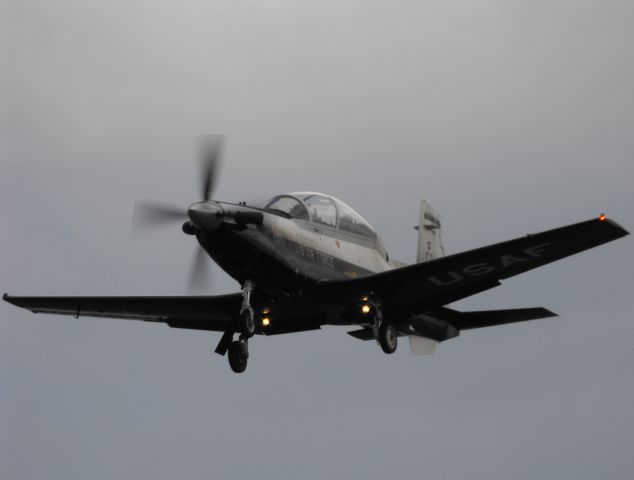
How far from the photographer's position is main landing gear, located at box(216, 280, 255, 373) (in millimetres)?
22156

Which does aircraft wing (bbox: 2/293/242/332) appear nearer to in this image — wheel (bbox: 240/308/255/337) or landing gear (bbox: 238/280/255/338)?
landing gear (bbox: 238/280/255/338)

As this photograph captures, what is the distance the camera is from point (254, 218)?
71.3 feet

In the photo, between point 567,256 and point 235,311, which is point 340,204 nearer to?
point 235,311

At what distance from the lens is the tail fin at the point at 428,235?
29438mm

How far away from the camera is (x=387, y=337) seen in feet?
78.6

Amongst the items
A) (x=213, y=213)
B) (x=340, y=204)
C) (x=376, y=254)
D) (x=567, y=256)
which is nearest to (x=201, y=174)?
(x=213, y=213)

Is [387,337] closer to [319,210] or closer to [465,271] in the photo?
[465,271]

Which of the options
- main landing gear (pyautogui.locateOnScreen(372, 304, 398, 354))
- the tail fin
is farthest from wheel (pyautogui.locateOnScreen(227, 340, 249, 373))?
the tail fin

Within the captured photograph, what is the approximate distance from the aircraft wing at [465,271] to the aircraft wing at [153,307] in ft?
10.8

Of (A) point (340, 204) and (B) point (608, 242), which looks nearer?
(B) point (608, 242)

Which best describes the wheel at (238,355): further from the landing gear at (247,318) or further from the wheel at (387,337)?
the wheel at (387,337)

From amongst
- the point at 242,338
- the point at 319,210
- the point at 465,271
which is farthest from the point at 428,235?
the point at 242,338

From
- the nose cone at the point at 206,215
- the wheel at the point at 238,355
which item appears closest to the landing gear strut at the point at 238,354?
the wheel at the point at 238,355

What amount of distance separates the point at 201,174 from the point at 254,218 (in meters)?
1.50
